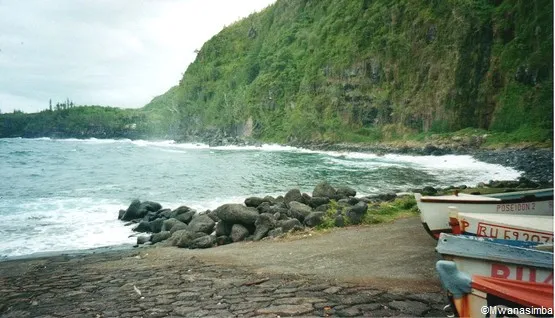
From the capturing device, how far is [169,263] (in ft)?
30.8

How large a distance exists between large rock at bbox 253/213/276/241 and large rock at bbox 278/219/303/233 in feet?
0.98

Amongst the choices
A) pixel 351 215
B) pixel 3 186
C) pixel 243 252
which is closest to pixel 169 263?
pixel 243 252

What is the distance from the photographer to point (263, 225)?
1214 centimetres

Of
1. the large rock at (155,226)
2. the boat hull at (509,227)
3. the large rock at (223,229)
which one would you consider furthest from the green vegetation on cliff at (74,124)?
the boat hull at (509,227)

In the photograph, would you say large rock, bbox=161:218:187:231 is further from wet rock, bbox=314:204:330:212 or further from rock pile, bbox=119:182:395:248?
wet rock, bbox=314:204:330:212

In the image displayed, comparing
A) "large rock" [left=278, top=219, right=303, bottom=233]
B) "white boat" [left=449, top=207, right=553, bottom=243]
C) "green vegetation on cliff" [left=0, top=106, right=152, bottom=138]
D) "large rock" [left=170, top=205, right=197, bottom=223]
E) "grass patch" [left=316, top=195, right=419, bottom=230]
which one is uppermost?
"green vegetation on cliff" [left=0, top=106, right=152, bottom=138]

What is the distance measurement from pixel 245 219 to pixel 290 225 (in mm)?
1555

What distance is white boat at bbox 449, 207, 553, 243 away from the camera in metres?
5.95

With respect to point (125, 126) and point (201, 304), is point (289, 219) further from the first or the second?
point (125, 126)

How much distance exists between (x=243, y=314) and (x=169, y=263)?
14.5 ft

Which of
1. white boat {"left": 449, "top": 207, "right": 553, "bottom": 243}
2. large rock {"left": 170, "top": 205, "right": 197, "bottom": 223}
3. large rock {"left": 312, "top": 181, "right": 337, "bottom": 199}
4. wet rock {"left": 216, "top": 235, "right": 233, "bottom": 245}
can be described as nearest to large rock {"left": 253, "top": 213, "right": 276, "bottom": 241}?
wet rock {"left": 216, "top": 235, "right": 233, "bottom": 245}

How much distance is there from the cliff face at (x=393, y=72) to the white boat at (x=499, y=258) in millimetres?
43719

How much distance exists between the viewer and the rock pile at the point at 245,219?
1204cm

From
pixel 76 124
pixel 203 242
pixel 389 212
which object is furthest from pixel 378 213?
pixel 76 124
